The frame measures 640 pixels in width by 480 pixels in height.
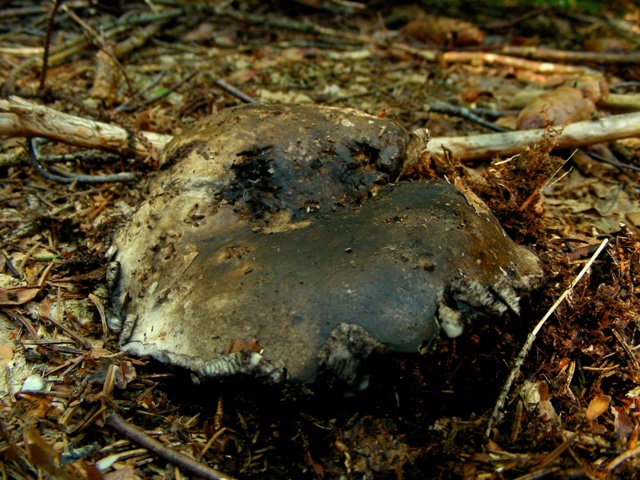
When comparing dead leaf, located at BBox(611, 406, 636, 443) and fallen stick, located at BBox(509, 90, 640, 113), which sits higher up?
fallen stick, located at BBox(509, 90, 640, 113)

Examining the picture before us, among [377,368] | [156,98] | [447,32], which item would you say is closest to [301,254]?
[377,368]

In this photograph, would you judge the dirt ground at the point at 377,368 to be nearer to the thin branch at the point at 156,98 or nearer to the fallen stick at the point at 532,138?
the thin branch at the point at 156,98

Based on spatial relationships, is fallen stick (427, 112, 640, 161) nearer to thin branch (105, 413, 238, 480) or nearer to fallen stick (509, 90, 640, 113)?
fallen stick (509, 90, 640, 113)

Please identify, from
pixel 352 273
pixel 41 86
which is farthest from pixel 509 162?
pixel 41 86

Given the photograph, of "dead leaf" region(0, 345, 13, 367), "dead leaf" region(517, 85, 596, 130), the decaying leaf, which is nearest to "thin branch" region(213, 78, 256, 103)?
"dead leaf" region(517, 85, 596, 130)

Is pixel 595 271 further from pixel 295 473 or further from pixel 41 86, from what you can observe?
pixel 41 86

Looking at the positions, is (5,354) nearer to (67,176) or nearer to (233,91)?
(67,176)
